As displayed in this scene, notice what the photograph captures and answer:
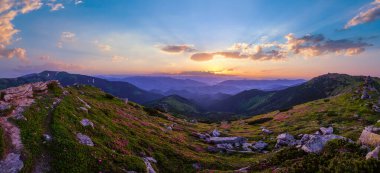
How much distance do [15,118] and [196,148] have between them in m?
34.6

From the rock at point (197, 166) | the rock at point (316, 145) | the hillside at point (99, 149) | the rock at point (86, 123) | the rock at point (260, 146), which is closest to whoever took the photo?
the hillside at point (99, 149)

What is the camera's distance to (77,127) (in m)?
32.6

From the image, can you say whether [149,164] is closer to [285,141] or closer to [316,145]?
[316,145]

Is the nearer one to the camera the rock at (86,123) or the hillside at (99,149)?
the hillside at (99,149)

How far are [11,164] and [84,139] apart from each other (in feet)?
29.2

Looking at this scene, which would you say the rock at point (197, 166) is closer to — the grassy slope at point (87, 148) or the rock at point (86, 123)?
the grassy slope at point (87, 148)

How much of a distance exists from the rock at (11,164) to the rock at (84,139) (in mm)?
7234

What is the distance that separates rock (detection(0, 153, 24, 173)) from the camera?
21078 millimetres

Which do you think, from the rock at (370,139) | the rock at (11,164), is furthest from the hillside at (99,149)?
the rock at (370,139)

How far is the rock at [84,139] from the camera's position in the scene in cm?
2927

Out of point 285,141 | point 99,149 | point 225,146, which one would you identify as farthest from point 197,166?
point 285,141

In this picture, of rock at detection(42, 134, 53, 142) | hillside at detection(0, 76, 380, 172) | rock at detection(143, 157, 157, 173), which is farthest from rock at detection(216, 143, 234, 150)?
rock at detection(42, 134, 53, 142)

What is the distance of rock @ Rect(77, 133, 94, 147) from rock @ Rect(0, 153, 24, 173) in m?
7.23

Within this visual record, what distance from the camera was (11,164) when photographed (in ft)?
70.9
